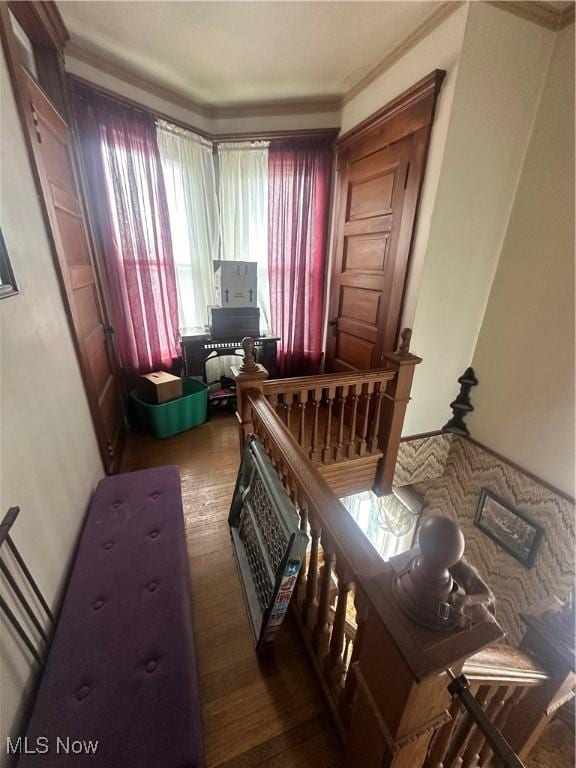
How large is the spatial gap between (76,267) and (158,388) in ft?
3.35

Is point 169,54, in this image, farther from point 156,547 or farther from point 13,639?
point 13,639

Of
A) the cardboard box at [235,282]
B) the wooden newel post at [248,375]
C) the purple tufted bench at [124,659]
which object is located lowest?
the purple tufted bench at [124,659]

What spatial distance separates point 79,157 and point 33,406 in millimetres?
1859

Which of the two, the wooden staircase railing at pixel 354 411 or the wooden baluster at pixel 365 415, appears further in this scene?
the wooden baluster at pixel 365 415

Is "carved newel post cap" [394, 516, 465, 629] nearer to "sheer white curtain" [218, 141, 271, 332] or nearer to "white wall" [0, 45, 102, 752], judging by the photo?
"white wall" [0, 45, 102, 752]

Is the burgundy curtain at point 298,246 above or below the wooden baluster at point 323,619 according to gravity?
above

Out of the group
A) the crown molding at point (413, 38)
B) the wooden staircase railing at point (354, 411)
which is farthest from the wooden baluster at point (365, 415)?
the crown molding at point (413, 38)

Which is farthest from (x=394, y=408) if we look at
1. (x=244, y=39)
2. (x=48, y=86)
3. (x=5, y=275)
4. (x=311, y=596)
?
(x=48, y=86)

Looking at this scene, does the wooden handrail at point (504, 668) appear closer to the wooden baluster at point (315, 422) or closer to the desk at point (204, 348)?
the wooden baluster at point (315, 422)

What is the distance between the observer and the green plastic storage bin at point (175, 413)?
98.3 inches

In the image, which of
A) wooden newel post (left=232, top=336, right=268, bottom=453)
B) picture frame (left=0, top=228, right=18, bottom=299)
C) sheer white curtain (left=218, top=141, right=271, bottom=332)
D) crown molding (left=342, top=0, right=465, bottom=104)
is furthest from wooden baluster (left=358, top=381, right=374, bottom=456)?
crown molding (left=342, top=0, right=465, bottom=104)

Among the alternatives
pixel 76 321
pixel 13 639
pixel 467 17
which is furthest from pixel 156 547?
pixel 467 17

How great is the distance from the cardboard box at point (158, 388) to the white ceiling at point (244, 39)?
2145 millimetres

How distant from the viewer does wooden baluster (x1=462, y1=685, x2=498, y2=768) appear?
81cm
